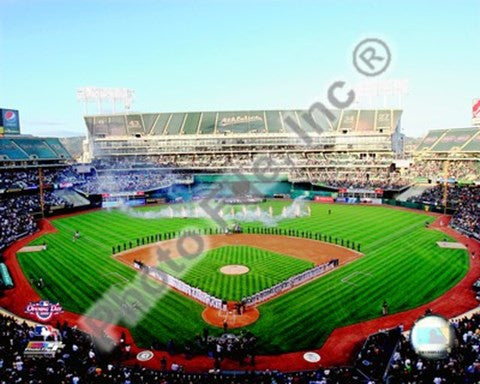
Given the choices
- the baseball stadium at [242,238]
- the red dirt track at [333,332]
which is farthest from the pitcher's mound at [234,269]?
the red dirt track at [333,332]

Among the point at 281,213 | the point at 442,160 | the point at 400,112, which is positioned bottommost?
the point at 281,213

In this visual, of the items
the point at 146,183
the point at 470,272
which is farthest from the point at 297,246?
the point at 146,183

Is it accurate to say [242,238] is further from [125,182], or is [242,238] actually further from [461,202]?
[125,182]

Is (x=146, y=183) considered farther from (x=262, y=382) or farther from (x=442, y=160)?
(x=262, y=382)

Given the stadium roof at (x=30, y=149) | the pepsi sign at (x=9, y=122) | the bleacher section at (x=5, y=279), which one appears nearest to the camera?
the bleacher section at (x=5, y=279)

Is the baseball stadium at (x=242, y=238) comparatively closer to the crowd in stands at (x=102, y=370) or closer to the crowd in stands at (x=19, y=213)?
the crowd in stands at (x=19, y=213)

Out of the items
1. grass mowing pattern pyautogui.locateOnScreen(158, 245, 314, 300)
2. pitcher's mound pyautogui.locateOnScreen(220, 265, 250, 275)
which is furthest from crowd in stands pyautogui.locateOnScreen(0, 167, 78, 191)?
pitcher's mound pyautogui.locateOnScreen(220, 265, 250, 275)
